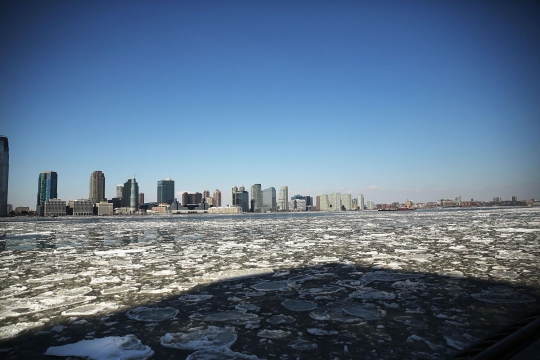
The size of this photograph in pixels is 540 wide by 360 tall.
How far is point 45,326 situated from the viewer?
3086mm

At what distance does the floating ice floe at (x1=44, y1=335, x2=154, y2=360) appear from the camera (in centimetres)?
238

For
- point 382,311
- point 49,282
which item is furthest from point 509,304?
point 49,282

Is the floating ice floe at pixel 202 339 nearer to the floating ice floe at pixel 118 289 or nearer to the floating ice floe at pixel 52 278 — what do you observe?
the floating ice floe at pixel 118 289

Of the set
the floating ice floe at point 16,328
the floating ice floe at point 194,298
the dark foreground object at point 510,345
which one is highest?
the dark foreground object at point 510,345

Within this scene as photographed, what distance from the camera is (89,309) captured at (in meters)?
3.62

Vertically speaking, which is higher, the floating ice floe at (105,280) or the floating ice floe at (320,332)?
the floating ice floe at (320,332)

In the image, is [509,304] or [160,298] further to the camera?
[160,298]

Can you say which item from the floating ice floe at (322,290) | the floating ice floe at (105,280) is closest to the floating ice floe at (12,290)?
the floating ice floe at (105,280)

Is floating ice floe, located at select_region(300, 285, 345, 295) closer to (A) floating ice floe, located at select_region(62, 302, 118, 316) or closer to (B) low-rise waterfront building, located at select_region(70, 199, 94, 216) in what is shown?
(A) floating ice floe, located at select_region(62, 302, 118, 316)

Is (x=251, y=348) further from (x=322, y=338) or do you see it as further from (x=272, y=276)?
(x=272, y=276)

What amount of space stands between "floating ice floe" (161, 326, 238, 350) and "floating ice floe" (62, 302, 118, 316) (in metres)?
1.33

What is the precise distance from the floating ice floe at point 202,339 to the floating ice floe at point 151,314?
0.56 m

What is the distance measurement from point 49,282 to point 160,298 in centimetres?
245

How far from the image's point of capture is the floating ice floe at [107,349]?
7.82 ft
